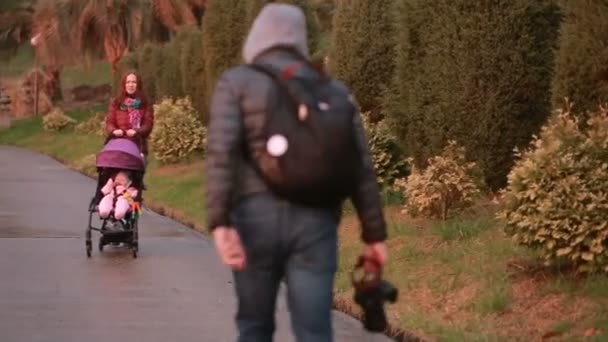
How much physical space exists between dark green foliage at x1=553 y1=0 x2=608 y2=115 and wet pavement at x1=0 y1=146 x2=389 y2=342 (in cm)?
265

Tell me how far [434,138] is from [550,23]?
1.68 meters

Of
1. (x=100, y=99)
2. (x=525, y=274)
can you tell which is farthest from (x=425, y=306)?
(x=100, y=99)

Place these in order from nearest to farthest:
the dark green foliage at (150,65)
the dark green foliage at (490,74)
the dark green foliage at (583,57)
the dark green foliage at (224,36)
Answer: the dark green foliage at (583,57)
the dark green foliage at (490,74)
the dark green foliage at (224,36)
the dark green foliage at (150,65)

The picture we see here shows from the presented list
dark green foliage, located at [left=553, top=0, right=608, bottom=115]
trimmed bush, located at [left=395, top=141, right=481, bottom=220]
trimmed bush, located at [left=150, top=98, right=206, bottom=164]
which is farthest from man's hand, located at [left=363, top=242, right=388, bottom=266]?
trimmed bush, located at [left=150, top=98, right=206, bottom=164]

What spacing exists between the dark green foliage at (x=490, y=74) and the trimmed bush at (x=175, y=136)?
41.9 feet

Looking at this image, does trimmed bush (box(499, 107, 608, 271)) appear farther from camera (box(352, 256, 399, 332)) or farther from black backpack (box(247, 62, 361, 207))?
black backpack (box(247, 62, 361, 207))

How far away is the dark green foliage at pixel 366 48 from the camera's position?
18.1 meters

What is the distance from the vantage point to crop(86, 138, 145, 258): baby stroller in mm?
14438

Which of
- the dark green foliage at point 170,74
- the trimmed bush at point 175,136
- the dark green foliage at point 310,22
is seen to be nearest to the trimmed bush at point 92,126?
the dark green foliage at point 170,74

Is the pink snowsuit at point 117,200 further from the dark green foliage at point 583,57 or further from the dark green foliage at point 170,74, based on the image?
the dark green foliage at point 170,74

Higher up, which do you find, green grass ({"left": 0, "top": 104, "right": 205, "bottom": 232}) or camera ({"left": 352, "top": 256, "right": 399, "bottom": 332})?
green grass ({"left": 0, "top": 104, "right": 205, "bottom": 232})

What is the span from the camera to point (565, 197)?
1017 cm

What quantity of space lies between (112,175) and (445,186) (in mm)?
3372

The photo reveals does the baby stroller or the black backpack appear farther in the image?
the baby stroller
